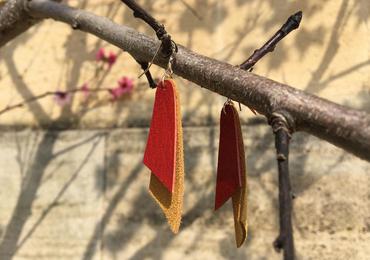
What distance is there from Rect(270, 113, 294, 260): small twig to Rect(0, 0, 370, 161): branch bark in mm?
25

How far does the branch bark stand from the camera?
977 millimetres

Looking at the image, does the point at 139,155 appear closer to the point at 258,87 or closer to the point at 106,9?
the point at 106,9

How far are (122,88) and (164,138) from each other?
1.54 meters

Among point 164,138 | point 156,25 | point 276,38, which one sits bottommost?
point 164,138

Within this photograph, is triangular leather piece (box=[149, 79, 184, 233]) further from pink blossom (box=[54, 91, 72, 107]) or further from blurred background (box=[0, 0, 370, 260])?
pink blossom (box=[54, 91, 72, 107])

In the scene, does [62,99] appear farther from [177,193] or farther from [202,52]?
[177,193]

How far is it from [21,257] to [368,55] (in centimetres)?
167

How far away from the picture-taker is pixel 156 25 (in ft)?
4.13

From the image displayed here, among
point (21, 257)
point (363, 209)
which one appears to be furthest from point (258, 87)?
point (21, 257)

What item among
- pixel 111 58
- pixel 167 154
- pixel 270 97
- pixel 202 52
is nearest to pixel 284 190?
pixel 270 97

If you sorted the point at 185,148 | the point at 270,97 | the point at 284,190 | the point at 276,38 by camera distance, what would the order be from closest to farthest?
the point at 284,190, the point at 270,97, the point at 276,38, the point at 185,148

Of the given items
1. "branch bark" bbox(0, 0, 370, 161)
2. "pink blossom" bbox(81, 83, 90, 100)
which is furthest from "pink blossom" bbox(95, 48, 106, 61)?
"branch bark" bbox(0, 0, 370, 161)

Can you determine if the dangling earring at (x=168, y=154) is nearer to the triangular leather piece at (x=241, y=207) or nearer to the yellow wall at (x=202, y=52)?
the triangular leather piece at (x=241, y=207)

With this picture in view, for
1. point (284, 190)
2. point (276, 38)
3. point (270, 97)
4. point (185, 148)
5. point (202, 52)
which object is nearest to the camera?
point (284, 190)
